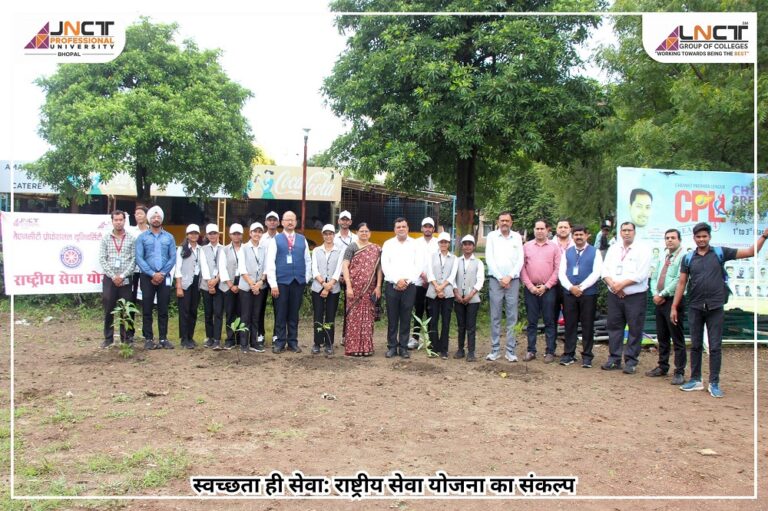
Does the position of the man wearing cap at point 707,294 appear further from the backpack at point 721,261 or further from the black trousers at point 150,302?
the black trousers at point 150,302

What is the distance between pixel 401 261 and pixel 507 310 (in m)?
1.54

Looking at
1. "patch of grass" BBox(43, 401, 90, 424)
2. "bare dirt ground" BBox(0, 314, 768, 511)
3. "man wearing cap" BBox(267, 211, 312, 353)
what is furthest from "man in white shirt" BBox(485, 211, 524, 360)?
"patch of grass" BBox(43, 401, 90, 424)

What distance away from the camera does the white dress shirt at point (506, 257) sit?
7.84 m

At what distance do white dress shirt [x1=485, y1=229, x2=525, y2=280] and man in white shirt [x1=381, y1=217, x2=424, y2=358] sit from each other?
94 centimetres

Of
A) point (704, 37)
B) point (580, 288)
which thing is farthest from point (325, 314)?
point (704, 37)

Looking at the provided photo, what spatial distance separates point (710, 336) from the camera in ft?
21.1

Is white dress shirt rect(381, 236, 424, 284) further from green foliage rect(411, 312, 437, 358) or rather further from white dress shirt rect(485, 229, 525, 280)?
white dress shirt rect(485, 229, 525, 280)

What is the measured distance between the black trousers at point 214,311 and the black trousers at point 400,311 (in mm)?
2276

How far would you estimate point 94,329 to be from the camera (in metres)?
9.45

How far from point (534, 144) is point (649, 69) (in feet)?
7.60

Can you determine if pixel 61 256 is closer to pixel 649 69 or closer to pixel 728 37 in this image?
pixel 728 37

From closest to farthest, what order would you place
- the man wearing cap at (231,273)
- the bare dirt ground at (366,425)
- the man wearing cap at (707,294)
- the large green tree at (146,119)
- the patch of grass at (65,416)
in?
the bare dirt ground at (366,425), the patch of grass at (65,416), the man wearing cap at (707,294), the man wearing cap at (231,273), the large green tree at (146,119)

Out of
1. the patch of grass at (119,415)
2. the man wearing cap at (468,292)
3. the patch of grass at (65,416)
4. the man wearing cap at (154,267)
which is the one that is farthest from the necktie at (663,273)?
the patch of grass at (65,416)

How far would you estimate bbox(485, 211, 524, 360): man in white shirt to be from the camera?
7.80m
